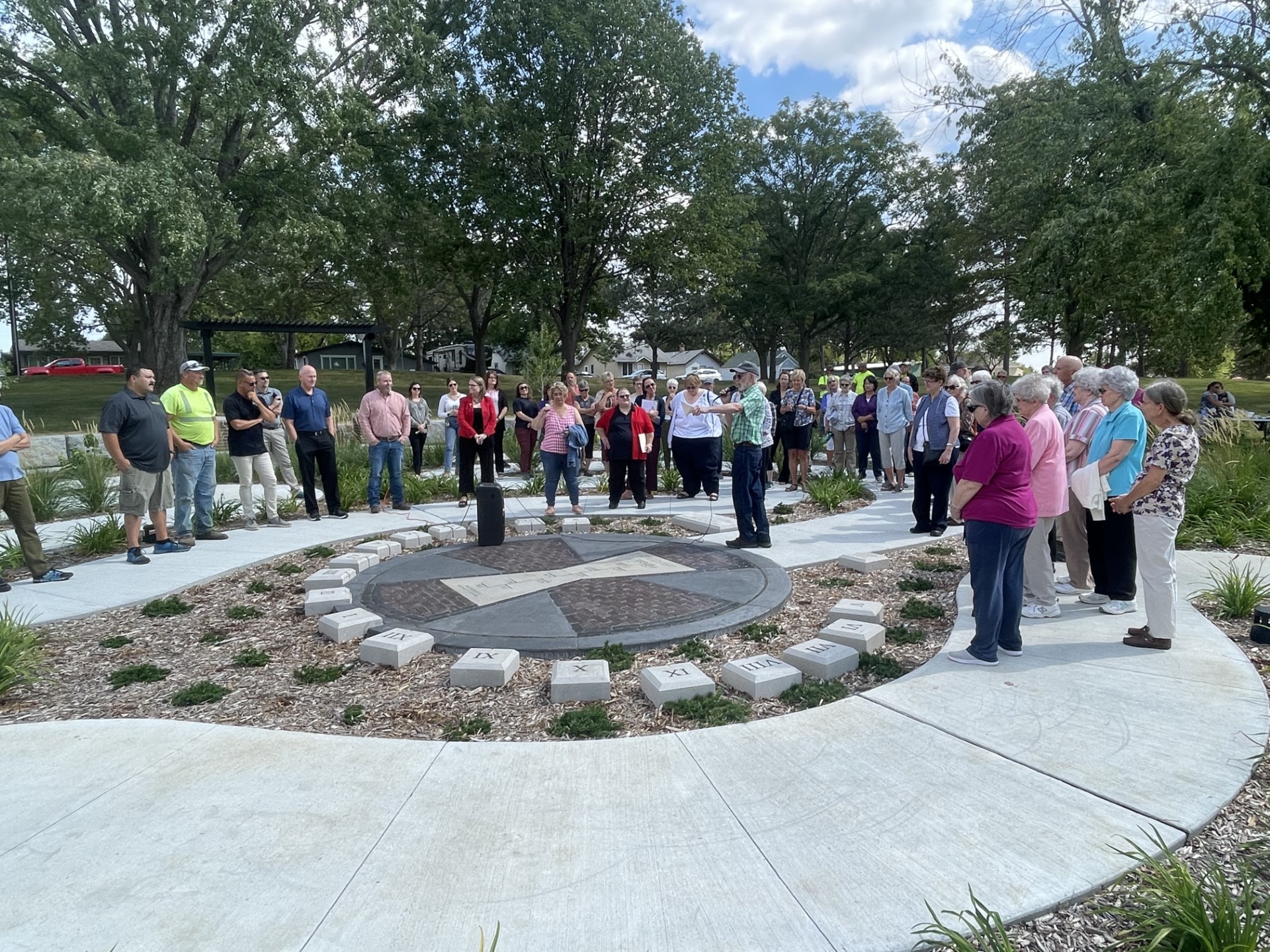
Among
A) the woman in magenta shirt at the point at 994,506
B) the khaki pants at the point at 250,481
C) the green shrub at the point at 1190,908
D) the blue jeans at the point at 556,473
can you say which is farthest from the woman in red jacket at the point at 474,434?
the green shrub at the point at 1190,908

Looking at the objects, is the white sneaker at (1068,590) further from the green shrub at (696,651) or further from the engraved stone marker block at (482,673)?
the engraved stone marker block at (482,673)

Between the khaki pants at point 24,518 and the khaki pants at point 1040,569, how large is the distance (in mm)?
7850

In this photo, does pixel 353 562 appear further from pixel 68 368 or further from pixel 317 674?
pixel 68 368

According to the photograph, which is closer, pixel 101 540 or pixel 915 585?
pixel 915 585

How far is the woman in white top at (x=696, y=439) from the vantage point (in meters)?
9.88

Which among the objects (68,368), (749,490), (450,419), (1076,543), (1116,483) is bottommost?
(1076,543)

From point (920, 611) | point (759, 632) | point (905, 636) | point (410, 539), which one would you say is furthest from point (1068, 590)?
point (410, 539)

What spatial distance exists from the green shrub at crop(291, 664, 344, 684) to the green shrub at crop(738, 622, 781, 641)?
254 cm

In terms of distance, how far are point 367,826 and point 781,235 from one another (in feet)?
135

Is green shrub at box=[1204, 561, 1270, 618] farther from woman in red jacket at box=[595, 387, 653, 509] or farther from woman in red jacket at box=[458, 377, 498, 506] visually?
woman in red jacket at box=[458, 377, 498, 506]

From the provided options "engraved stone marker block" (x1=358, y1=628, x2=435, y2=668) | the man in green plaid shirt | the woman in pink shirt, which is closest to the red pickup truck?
the man in green plaid shirt

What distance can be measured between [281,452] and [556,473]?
3.95m

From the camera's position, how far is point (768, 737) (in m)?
3.54

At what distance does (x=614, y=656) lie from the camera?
4.57 meters
